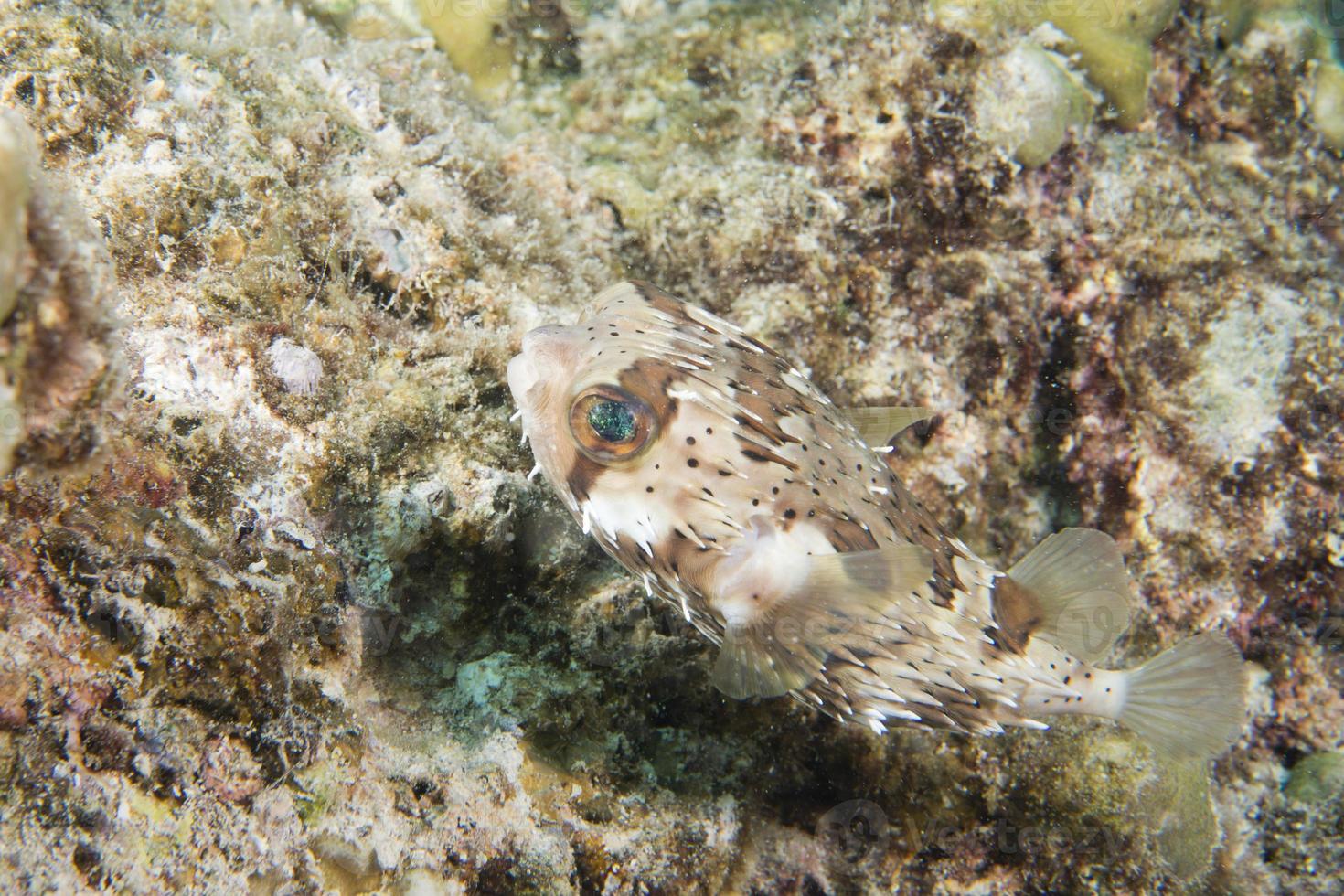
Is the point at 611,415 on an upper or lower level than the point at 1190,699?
upper

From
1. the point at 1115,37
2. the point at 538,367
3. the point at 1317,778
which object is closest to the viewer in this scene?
the point at 538,367

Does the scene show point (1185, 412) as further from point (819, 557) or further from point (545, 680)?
point (545, 680)

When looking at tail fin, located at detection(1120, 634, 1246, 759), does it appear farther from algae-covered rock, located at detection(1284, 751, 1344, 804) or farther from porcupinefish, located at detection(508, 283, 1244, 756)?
algae-covered rock, located at detection(1284, 751, 1344, 804)

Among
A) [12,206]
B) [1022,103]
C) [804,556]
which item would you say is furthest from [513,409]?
[1022,103]

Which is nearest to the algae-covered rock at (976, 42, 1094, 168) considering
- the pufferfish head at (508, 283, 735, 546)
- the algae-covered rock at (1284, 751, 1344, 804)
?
Answer: the pufferfish head at (508, 283, 735, 546)

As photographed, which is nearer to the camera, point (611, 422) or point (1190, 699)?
point (611, 422)

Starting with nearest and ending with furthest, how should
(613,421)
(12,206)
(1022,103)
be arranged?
(12,206)
(613,421)
(1022,103)

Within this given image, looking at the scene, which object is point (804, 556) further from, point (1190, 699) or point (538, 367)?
point (1190, 699)
